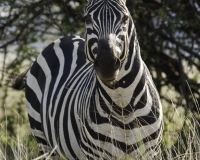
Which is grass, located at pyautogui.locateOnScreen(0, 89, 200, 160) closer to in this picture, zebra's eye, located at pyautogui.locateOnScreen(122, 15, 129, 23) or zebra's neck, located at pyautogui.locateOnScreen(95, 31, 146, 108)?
zebra's neck, located at pyautogui.locateOnScreen(95, 31, 146, 108)

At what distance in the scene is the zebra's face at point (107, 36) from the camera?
12.2 feet

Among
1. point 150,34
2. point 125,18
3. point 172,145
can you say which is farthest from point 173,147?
point 150,34

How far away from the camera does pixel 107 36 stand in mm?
3836

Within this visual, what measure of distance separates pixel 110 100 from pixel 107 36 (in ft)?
1.87

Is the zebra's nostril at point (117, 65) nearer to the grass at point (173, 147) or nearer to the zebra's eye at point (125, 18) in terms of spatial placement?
the zebra's eye at point (125, 18)

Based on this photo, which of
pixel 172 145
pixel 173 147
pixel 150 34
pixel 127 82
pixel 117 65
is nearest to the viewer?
pixel 117 65

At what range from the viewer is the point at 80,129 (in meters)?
4.48

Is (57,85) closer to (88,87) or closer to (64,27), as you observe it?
(88,87)

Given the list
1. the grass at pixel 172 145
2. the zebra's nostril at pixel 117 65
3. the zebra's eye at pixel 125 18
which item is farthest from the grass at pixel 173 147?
the zebra's eye at pixel 125 18

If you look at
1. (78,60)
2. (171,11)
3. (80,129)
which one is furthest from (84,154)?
(171,11)

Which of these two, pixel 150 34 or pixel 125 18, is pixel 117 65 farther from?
pixel 150 34

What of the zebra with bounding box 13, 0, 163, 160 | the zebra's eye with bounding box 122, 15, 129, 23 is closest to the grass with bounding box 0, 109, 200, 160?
the zebra with bounding box 13, 0, 163, 160

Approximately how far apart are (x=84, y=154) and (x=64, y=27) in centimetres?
319

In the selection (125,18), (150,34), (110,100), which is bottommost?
(110,100)
